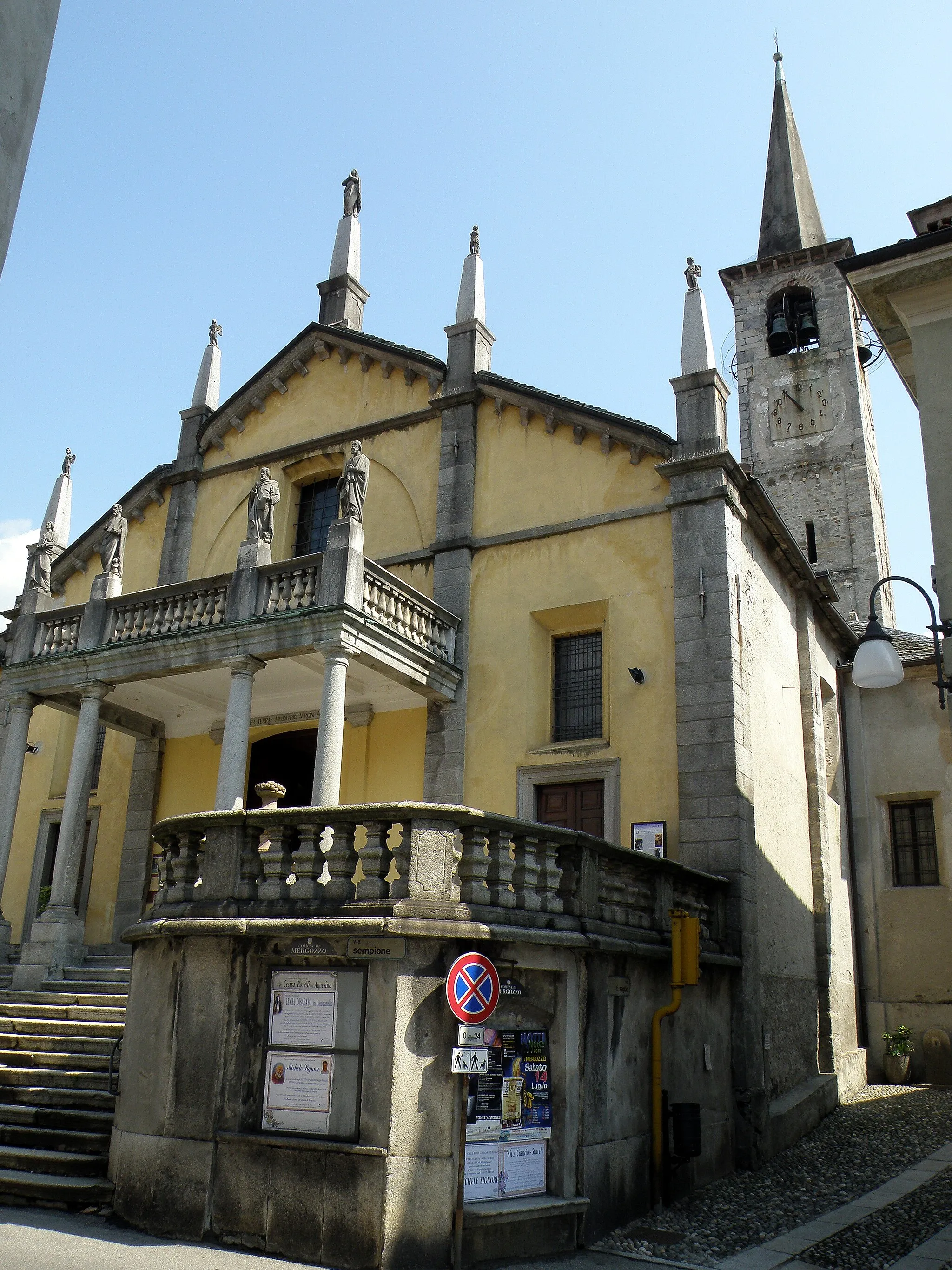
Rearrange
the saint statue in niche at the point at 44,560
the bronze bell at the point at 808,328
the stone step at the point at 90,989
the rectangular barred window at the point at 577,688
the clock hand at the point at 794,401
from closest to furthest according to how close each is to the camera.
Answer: the stone step at the point at 90,989 < the rectangular barred window at the point at 577,688 < the saint statue in niche at the point at 44,560 < the clock hand at the point at 794,401 < the bronze bell at the point at 808,328

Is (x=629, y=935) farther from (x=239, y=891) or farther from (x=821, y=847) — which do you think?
(x=821, y=847)

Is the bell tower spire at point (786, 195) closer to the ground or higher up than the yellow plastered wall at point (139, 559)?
higher up

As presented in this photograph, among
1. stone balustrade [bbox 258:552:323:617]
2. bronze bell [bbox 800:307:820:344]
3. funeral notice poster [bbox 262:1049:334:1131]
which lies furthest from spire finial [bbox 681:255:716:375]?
bronze bell [bbox 800:307:820:344]

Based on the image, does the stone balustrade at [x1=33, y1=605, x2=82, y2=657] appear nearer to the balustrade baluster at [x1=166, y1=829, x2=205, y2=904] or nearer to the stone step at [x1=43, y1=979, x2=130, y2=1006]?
the stone step at [x1=43, y1=979, x2=130, y2=1006]

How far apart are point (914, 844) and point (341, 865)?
15258 mm

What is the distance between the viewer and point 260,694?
60.6 feet

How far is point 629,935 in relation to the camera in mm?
11000

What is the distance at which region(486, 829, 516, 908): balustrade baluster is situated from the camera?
962 centimetres

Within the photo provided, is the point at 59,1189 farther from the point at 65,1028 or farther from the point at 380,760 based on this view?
the point at 380,760

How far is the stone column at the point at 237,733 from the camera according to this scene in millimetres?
15094

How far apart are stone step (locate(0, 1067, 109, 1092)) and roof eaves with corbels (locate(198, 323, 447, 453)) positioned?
1284cm

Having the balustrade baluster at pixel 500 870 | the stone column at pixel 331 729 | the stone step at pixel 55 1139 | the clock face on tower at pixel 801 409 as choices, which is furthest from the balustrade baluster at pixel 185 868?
the clock face on tower at pixel 801 409

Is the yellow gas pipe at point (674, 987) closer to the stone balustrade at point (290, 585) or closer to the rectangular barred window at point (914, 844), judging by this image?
the stone balustrade at point (290, 585)

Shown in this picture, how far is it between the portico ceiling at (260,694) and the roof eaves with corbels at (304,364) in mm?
5826
